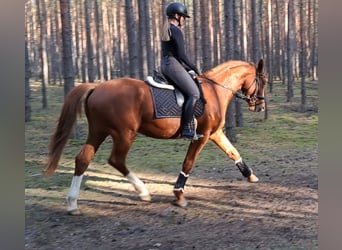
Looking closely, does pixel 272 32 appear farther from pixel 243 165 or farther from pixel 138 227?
pixel 138 227

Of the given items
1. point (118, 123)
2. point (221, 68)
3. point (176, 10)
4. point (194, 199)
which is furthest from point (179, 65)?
point (194, 199)

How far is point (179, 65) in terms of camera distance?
436cm

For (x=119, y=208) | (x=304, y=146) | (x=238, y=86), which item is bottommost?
(x=119, y=208)

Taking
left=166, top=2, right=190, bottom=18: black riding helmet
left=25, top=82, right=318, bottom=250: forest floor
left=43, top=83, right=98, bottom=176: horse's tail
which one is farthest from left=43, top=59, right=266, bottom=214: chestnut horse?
left=166, top=2, right=190, bottom=18: black riding helmet

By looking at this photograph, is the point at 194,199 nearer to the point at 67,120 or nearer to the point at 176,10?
the point at 67,120

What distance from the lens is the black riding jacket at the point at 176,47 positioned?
420cm

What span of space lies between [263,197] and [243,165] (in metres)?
0.58

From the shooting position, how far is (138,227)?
396cm

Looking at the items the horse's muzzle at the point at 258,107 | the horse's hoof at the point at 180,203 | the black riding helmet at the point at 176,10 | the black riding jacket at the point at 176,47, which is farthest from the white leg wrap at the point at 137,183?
the black riding helmet at the point at 176,10

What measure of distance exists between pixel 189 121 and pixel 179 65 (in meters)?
0.62

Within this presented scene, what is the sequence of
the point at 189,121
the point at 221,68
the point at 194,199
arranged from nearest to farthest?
the point at 189,121, the point at 194,199, the point at 221,68

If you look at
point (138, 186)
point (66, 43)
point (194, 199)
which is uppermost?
point (66, 43)

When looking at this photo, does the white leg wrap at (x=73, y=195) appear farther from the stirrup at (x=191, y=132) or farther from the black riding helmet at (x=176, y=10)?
the black riding helmet at (x=176, y=10)

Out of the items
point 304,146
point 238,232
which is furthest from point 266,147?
point 238,232
